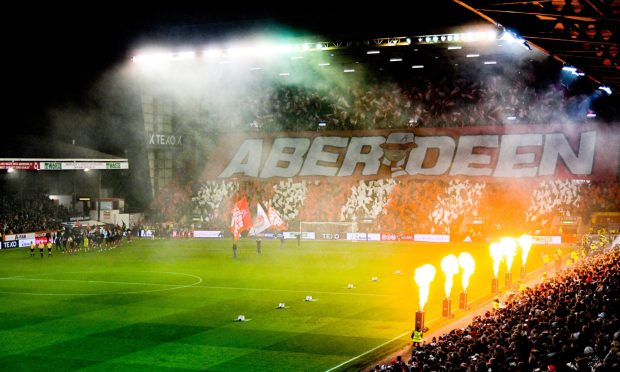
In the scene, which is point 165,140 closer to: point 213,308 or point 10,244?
point 10,244

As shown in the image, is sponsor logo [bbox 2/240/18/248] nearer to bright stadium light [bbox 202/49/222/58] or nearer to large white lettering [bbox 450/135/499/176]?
bright stadium light [bbox 202/49/222/58]

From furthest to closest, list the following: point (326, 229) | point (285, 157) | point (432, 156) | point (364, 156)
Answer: point (285, 157), point (364, 156), point (432, 156), point (326, 229)

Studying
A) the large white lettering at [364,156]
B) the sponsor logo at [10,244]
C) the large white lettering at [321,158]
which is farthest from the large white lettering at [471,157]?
the sponsor logo at [10,244]

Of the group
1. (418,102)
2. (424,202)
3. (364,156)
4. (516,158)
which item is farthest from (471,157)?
(364,156)

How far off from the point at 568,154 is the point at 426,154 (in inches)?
448

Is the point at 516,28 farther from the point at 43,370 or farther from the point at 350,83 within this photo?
the point at 350,83

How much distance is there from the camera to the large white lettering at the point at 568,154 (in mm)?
56250

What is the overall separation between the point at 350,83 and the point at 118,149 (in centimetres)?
2162

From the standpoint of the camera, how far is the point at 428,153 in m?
61.4

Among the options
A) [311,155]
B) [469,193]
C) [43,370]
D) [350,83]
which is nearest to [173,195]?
[311,155]

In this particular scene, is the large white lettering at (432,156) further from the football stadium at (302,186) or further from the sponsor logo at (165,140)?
the sponsor logo at (165,140)

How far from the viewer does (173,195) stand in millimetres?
68125

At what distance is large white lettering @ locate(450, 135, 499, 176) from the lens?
2330 inches

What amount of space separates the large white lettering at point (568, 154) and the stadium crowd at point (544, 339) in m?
41.5
